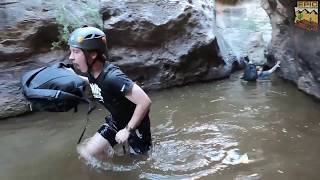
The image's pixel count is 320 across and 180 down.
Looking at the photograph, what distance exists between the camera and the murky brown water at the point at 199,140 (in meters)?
4.50

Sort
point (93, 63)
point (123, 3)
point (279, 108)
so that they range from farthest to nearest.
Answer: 1. point (123, 3)
2. point (279, 108)
3. point (93, 63)

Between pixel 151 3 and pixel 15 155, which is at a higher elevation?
pixel 151 3

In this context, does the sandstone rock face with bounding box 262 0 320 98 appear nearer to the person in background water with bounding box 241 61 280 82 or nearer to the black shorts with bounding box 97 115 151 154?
the person in background water with bounding box 241 61 280 82

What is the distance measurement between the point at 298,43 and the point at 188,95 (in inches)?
77.4

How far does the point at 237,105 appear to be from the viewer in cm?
685

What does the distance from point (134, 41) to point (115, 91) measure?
3788 millimetres

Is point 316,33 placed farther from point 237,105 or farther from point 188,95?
point 188,95

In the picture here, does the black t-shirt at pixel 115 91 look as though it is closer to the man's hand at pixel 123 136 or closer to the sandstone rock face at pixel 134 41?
the man's hand at pixel 123 136

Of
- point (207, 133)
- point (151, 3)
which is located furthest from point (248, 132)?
point (151, 3)

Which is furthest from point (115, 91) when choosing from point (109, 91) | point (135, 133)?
point (135, 133)

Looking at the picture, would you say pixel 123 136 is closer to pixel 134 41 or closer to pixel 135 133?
pixel 135 133

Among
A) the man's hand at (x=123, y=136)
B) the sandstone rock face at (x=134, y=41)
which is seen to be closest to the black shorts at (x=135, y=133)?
the man's hand at (x=123, y=136)

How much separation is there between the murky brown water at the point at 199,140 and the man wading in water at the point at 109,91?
343mm

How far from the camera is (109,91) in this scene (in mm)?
4148
